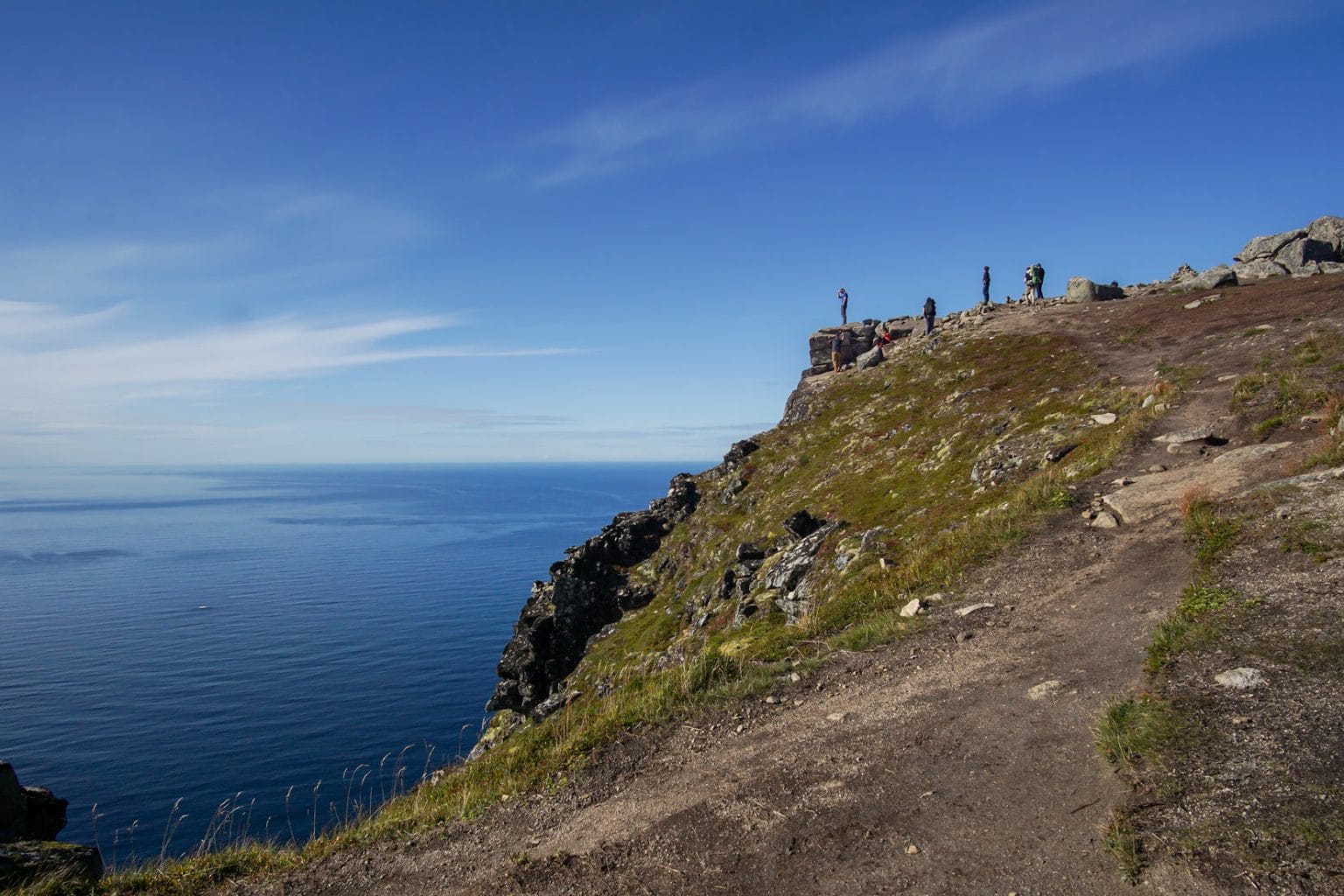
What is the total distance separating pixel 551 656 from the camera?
5209cm

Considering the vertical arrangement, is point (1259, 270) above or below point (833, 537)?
above

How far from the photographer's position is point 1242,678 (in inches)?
379

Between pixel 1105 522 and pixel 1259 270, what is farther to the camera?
pixel 1259 270

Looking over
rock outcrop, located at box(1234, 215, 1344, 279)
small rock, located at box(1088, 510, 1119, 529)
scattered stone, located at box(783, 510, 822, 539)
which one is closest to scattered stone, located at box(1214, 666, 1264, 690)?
small rock, located at box(1088, 510, 1119, 529)

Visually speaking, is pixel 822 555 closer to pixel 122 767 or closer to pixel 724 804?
pixel 724 804

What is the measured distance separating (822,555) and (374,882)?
24.5m

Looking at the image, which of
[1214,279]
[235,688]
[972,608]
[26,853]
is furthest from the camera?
[235,688]

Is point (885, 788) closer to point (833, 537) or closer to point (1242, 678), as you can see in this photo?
point (1242, 678)

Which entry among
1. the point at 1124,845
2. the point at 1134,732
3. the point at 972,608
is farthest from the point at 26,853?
the point at 972,608

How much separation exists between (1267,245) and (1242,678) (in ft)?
229

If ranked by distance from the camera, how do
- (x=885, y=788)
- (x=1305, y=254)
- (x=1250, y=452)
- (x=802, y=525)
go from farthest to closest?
(x=1305, y=254)
(x=802, y=525)
(x=1250, y=452)
(x=885, y=788)

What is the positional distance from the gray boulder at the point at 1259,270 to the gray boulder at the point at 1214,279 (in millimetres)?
934

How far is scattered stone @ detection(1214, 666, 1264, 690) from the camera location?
9.46 meters

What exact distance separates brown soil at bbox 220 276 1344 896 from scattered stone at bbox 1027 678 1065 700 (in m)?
0.05
